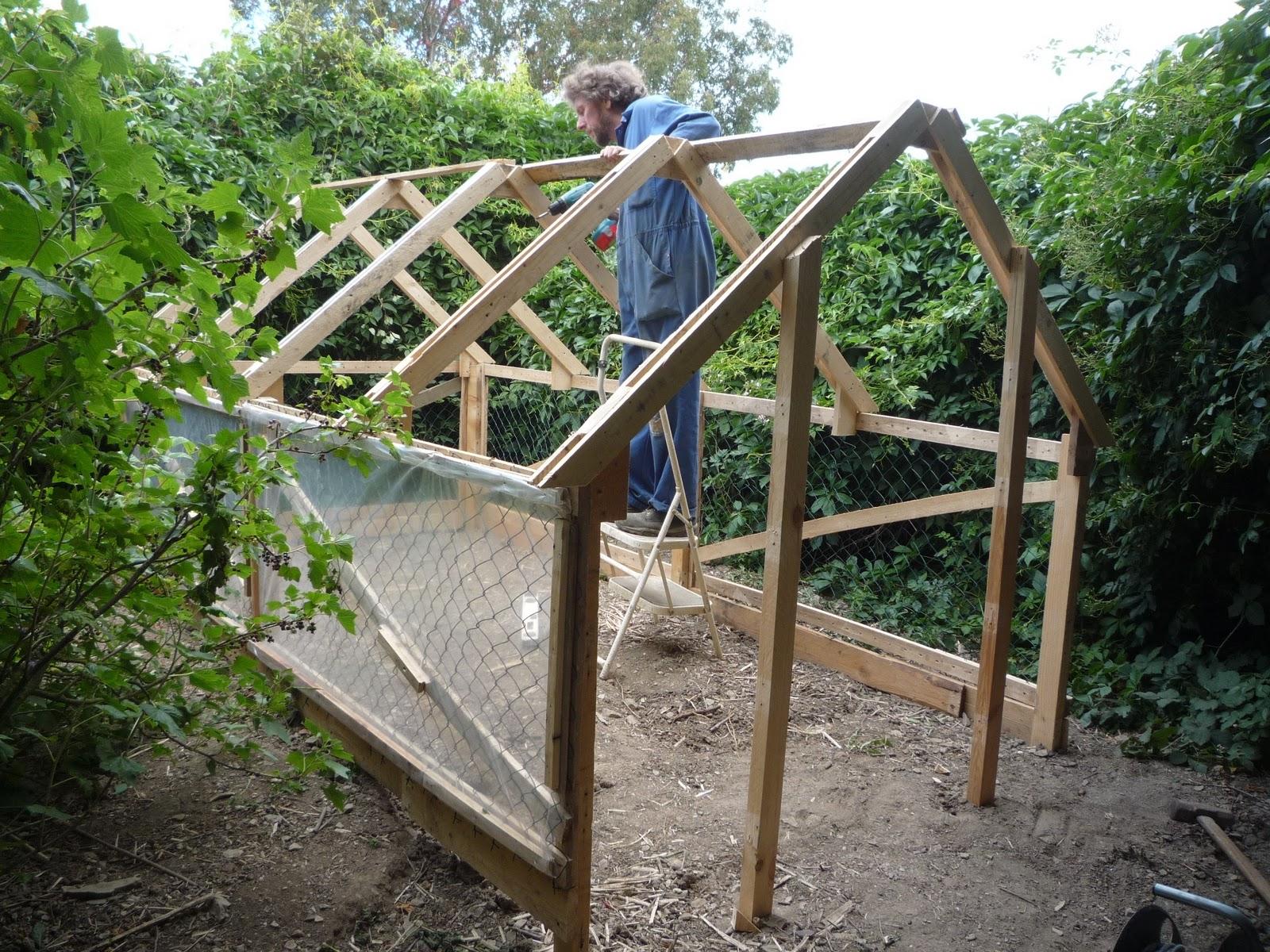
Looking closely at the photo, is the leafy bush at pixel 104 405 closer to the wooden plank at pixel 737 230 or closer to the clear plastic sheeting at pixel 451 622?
the clear plastic sheeting at pixel 451 622

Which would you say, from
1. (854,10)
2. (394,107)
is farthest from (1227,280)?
(854,10)

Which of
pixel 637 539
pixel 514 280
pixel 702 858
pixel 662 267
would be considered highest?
pixel 662 267

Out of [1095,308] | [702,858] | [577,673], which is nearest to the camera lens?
[577,673]

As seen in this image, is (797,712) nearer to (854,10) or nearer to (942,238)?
(942,238)

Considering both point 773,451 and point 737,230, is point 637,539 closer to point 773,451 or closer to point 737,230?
point 737,230

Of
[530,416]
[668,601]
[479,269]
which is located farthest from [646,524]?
[530,416]

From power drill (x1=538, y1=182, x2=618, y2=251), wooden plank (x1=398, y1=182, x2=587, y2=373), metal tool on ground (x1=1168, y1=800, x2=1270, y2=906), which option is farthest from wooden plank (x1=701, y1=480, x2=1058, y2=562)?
power drill (x1=538, y1=182, x2=618, y2=251)

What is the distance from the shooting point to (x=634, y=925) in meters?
2.33

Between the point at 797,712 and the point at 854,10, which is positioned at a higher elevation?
the point at 854,10

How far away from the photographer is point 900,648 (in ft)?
13.0

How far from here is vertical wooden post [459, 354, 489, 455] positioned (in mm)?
5824

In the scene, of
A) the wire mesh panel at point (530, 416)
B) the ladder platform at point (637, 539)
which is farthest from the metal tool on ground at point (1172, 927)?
the wire mesh panel at point (530, 416)

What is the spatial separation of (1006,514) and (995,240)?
0.84 meters

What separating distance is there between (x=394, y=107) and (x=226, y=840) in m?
5.79
